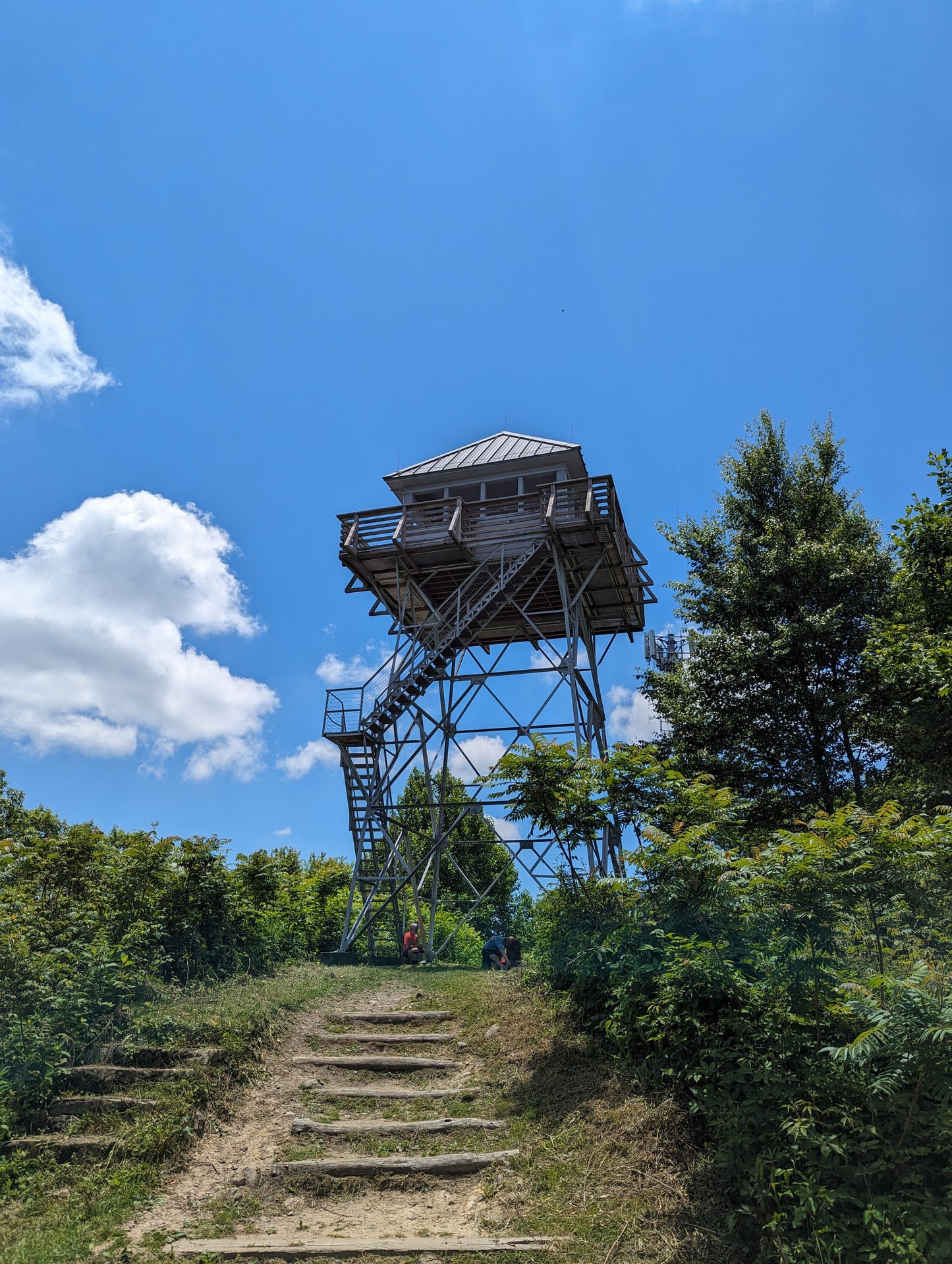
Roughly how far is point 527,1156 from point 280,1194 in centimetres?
223

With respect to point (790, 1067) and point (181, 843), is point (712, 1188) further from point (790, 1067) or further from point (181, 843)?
point (181, 843)

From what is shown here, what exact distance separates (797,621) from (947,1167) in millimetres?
13289

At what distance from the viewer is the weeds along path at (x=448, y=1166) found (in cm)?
602

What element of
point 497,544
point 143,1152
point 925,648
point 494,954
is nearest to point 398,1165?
point 143,1152

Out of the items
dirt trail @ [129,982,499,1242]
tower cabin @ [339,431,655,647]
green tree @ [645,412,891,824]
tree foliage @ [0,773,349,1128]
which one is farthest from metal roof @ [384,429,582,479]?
dirt trail @ [129,982,499,1242]

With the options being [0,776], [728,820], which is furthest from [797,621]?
[0,776]

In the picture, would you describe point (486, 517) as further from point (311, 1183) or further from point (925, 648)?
point (311, 1183)

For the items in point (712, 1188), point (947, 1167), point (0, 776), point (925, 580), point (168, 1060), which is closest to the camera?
point (947, 1167)

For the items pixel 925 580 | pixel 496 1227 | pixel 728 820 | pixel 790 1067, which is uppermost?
pixel 925 580

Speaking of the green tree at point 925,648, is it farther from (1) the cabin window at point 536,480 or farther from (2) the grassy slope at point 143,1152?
(2) the grassy slope at point 143,1152

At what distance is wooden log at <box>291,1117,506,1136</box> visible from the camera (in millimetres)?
8016

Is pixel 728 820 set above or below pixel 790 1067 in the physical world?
above

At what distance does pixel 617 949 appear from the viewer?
27.7 feet

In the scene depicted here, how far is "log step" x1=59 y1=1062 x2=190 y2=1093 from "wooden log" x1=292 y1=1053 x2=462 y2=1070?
6.10ft
